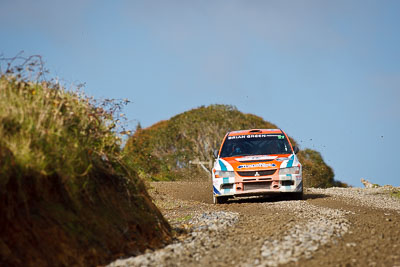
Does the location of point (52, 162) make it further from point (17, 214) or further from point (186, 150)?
point (186, 150)

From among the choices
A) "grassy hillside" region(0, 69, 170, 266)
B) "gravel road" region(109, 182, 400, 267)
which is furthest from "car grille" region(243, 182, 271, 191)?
"grassy hillside" region(0, 69, 170, 266)

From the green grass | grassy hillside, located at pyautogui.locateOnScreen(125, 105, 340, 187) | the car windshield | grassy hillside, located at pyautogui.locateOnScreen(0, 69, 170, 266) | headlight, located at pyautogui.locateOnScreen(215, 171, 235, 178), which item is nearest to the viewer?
grassy hillside, located at pyautogui.locateOnScreen(0, 69, 170, 266)

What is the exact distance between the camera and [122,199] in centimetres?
748

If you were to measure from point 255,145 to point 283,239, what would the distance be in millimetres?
7836

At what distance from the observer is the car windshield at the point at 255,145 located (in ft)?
48.8

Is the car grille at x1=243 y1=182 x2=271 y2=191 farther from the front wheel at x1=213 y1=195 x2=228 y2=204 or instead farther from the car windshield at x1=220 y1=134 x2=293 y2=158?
the car windshield at x1=220 y1=134 x2=293 y2=158

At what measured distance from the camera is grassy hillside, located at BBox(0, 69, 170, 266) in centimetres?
578

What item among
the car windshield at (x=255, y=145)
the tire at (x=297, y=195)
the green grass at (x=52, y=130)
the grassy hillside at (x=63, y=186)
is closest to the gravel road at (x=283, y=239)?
the grassy hillside at (x=63, y=186)

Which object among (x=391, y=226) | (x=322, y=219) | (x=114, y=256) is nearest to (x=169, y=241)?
(x=114, y=256)

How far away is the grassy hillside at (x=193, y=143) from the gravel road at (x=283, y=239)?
18748 millimetres

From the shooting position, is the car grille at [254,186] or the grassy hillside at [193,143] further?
the grassy hillside at [193,143]

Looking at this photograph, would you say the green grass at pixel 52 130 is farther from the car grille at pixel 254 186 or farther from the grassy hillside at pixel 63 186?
the car grille at pixel 254 186

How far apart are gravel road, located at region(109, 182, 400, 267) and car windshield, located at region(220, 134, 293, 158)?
116 inches

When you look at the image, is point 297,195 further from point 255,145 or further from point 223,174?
point 223,174
